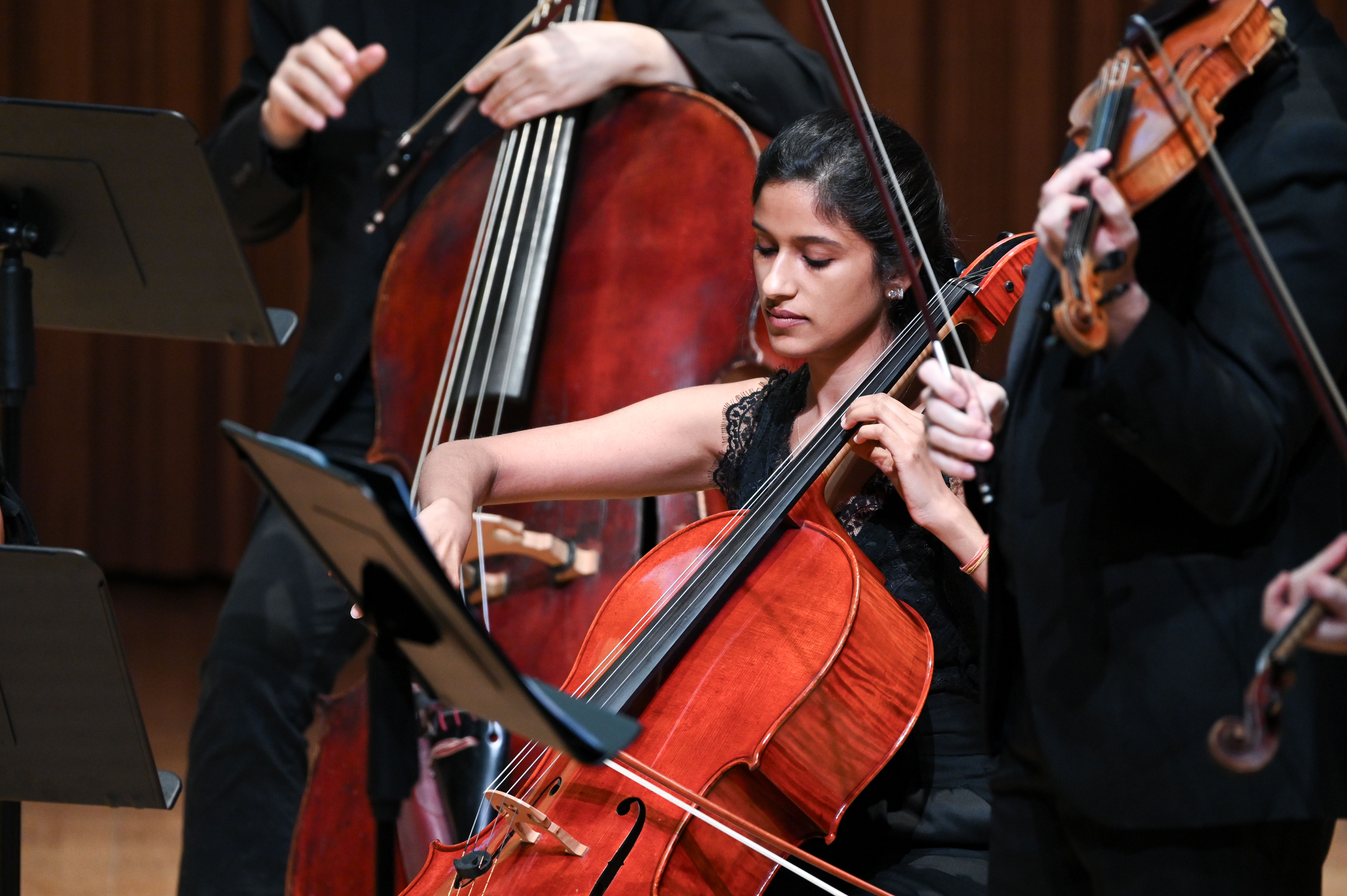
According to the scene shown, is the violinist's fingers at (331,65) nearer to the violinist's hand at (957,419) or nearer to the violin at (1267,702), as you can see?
the violinist's hand at (957,419)

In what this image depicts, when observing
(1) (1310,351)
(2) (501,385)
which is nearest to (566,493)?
(2) (501,385)

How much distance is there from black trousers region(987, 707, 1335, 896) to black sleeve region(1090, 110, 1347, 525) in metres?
0.21

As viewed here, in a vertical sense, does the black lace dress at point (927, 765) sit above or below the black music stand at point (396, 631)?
below

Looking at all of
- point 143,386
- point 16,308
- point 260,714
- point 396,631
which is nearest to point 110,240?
point 16,308

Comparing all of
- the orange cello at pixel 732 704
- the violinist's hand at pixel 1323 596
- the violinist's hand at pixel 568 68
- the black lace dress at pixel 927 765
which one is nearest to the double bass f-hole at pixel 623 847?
the orange cello at pixel 732 704

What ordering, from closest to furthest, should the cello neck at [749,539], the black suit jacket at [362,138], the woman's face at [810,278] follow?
the cello neck at [749,539]
the woman's face at [810,278]
the black suit jacket at [362,138]

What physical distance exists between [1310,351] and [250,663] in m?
1.52

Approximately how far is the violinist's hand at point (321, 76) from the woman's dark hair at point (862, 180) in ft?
2.01

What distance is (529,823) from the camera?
117 cm

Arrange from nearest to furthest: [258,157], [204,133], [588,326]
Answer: [588,326] < [258,157] < [204,133]

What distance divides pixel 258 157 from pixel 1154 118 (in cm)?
154

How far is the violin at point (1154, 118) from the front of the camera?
0.83 m

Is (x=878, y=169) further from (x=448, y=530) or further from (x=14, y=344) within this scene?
(x=14, y=344)

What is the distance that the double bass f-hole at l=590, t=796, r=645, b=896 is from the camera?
115 centimetres
